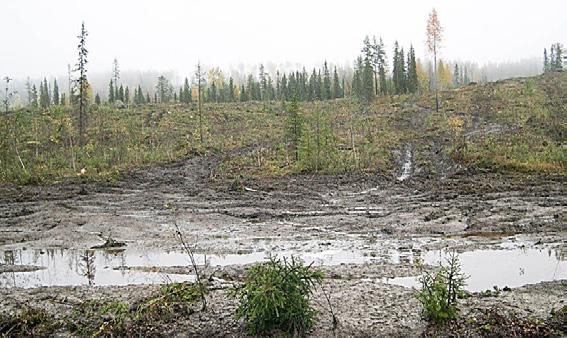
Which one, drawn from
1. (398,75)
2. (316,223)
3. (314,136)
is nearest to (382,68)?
(398,75)

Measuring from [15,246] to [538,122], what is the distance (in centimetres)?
3765

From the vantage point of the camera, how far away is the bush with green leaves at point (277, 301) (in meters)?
7.07

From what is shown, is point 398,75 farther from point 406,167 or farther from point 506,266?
point 506,266

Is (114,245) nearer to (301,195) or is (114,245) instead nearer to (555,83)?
(301,195)

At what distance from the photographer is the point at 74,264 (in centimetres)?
1257

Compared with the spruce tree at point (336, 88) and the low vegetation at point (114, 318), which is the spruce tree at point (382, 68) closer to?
the spruce tree at point (336, 88)

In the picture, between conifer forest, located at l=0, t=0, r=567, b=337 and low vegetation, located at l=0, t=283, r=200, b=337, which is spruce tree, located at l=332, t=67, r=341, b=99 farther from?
low vegetation, located at l=0, t=283, r=200, b=337

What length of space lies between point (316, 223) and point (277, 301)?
1017 cm

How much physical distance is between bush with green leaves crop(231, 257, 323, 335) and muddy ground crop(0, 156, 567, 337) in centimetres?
44

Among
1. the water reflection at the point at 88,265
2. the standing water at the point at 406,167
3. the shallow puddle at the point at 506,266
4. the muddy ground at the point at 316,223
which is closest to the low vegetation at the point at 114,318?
the muddy ground at the point at 316,223

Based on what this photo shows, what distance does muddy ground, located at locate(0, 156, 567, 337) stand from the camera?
8547 millimetres

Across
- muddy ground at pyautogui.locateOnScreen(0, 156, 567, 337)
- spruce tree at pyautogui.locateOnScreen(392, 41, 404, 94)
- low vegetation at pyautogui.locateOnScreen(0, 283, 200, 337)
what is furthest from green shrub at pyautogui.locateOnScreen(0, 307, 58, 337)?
spruce tree at pyautogui.locateOnScreen(392, 41, 404, 94)

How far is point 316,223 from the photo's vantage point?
17125 millimetres

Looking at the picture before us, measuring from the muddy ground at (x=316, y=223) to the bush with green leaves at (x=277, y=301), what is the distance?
0.44 metres
